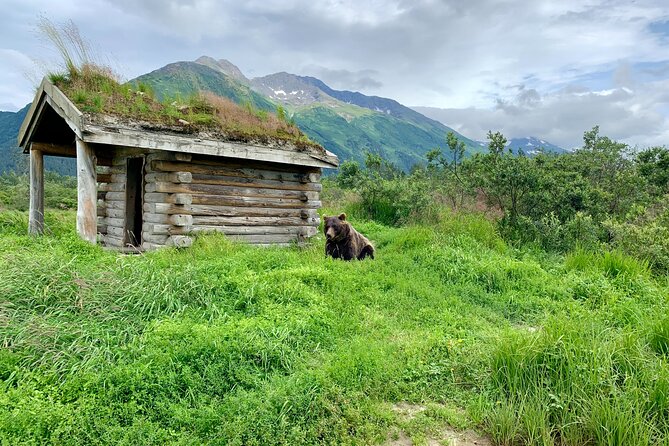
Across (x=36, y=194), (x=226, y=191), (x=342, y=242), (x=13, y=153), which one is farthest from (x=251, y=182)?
(x=13, y=153)

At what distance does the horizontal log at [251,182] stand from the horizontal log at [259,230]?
1.00 m

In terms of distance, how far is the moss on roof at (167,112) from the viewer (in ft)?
27.1

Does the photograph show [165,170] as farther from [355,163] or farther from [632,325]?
[355,163]

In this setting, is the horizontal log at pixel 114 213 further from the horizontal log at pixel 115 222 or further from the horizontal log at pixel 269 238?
the horizontal log at pixel 269 238

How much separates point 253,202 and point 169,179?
2105mm

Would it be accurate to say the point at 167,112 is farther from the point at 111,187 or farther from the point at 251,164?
the point at 111,187

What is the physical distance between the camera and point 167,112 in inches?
358

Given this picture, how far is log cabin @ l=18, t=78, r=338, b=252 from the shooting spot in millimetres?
8195

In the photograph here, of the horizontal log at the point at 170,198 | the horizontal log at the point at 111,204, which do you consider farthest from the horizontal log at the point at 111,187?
the horizontal log at the point at 170,198

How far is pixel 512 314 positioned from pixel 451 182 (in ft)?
35.4

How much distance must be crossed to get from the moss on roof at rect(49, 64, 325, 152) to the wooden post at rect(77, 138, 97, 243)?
700 millimetres

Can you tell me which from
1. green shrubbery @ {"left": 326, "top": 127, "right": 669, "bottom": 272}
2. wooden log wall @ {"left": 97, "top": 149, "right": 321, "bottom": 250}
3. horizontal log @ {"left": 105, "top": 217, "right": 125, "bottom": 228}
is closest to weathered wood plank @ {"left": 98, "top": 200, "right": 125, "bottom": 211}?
wooden log wall @ {"left": 97, "top": 149, "right": 321, "bottom": 250}

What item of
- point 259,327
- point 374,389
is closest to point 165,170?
point 259,327

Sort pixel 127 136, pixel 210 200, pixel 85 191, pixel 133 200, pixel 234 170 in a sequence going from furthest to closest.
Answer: pixel 133 200
pixel 234 170
pixel 210 200
pixel 85 191
pixel 127 136
